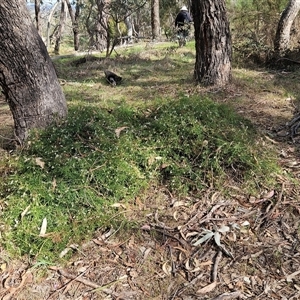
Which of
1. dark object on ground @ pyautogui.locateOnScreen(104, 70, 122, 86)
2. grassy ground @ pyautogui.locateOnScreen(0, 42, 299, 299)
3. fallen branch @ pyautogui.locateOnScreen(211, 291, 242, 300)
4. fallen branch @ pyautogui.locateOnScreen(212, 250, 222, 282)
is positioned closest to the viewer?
fallen branch @ pyautogui.locateOnScreen(211, 291, 242, 300)

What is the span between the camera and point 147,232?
2.48 m

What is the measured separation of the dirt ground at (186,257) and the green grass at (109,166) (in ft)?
0.35

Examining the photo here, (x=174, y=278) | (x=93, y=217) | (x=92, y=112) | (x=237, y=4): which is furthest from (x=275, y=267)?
(x=237, y=4)

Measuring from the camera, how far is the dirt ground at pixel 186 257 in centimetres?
207

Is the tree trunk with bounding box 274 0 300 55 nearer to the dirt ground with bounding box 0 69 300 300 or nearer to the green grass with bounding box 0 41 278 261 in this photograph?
the green grass with bounding box 0 41 278 261

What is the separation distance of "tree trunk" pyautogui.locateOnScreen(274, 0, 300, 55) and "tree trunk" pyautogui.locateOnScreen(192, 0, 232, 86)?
229 centimetres

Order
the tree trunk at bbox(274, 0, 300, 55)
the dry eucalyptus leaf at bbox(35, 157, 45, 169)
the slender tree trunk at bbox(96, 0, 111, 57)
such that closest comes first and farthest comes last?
the dry eucalyptus leaf at bbox(35, 157, 45, 169) → the tree trunk at bbox(274, 0, 300, 55) → the slender tree trunk at bbox(96, 0, 111, 57)

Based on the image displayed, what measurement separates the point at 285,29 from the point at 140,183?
571 centimetres

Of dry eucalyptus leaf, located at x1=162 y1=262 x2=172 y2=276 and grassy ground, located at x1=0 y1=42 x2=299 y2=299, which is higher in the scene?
grassy ground, located at x1=0 y1=42 x2=299 y2=299

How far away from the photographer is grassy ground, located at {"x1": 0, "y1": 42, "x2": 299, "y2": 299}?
233 cm

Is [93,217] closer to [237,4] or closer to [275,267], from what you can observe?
[275,267]

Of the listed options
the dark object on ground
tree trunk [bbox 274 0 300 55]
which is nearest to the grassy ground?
the dark object on ground

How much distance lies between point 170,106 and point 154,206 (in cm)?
118

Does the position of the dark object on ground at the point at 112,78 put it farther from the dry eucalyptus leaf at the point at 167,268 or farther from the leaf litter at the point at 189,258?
the dry eucalyptus leaf at the point at 167,268
